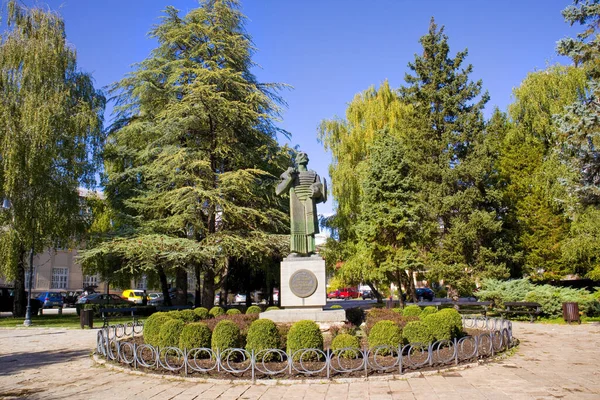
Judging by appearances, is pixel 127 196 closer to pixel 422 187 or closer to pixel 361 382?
pixel 422 187

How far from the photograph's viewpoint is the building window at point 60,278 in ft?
161

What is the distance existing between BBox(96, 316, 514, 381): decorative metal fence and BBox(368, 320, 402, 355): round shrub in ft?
0.38

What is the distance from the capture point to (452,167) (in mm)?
25766

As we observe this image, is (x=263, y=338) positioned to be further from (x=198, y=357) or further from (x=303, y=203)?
(x=303, y=203)

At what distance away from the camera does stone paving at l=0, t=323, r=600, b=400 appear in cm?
664

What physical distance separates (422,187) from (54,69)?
21.2 meters

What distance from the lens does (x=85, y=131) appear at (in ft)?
78.4

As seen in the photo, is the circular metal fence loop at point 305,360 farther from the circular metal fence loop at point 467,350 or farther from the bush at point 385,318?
the circular metal fence loop at point 467,350

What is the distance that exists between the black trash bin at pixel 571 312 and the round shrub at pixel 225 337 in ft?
45.2

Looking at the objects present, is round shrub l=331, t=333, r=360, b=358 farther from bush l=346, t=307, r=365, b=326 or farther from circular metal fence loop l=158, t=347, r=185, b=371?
bush l=346, t=307, r=365, b=326

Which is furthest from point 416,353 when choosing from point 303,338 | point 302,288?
point 302,288

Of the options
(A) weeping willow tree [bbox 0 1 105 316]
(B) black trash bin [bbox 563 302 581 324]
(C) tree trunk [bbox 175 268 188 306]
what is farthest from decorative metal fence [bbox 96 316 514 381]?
(C) tree trunk [bbox 175 268 188 306]

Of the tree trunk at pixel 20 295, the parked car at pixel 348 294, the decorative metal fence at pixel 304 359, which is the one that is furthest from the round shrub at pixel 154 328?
the parked car at pixel 348 294

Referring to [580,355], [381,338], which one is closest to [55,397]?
[381,338]
